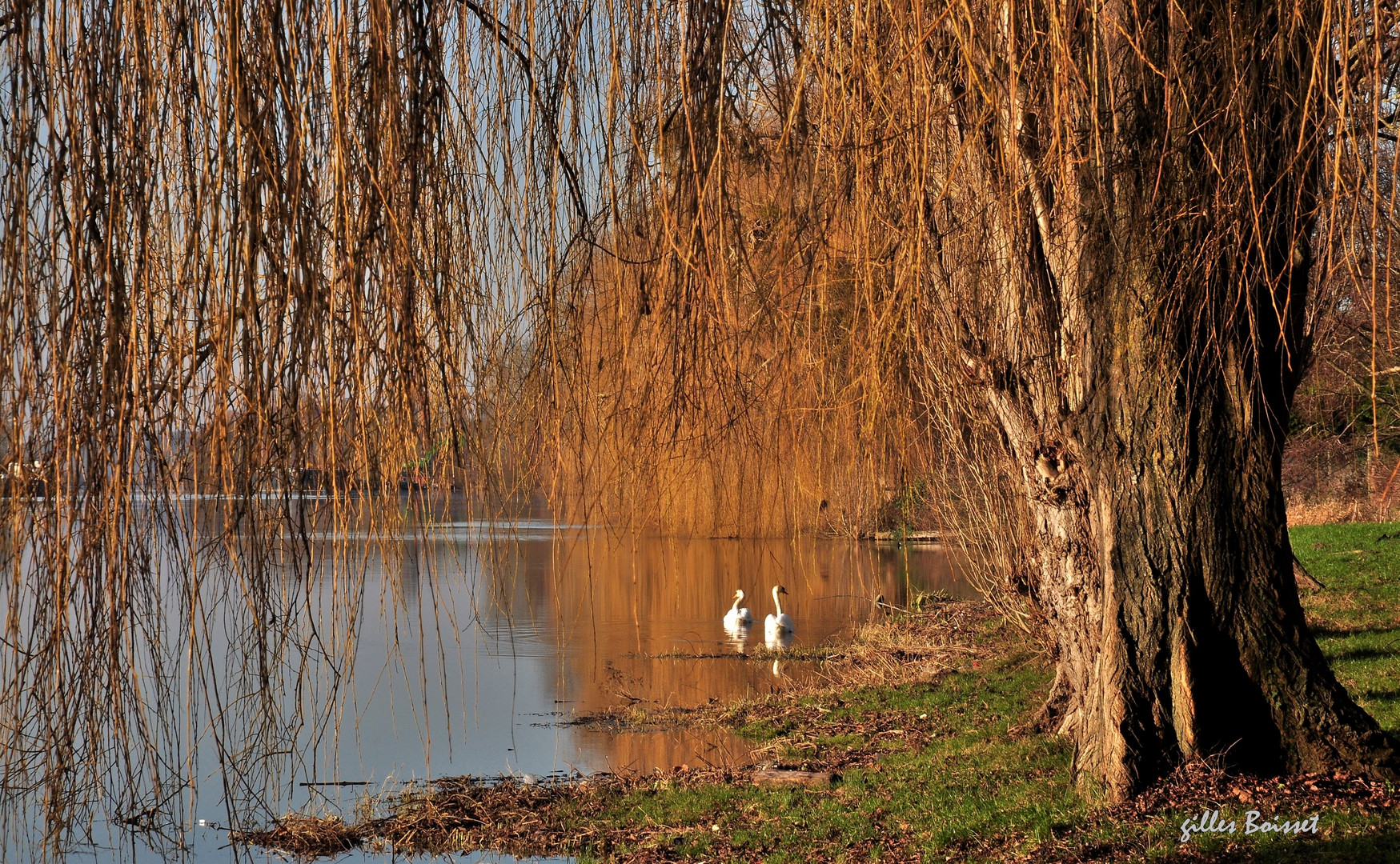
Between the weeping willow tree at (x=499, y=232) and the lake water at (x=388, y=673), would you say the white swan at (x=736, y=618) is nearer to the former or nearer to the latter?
the lake water at (x=388, y=673)

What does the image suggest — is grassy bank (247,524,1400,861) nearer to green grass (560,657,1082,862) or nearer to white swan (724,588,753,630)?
green grass (560,657,1082,862)

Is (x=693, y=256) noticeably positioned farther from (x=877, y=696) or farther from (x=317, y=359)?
(x=877, y=696)

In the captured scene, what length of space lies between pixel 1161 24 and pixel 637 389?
1.62m

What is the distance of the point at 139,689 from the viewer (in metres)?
1.48

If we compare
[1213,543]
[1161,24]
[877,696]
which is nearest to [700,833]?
[1213,543]

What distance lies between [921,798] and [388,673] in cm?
414

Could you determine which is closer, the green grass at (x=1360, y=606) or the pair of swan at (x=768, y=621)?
the green grass at (x=1360, y=606)

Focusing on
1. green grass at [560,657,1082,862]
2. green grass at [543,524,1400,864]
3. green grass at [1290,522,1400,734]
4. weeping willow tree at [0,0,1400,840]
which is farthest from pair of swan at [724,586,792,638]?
weeping willow tree at [0,0,1400,840]

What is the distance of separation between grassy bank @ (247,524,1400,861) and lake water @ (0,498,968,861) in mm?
381
